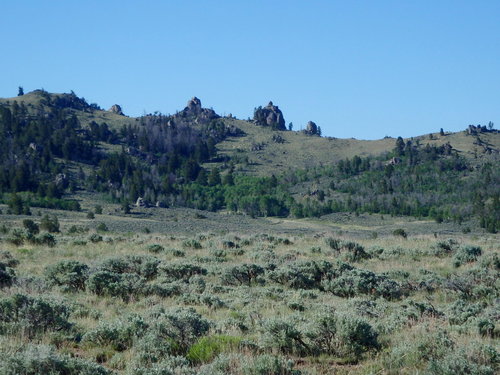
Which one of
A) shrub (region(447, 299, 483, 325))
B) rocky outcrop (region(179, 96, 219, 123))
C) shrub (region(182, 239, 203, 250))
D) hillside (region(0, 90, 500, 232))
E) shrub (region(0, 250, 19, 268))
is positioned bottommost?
shrub (region(447, 299, 483, 325))

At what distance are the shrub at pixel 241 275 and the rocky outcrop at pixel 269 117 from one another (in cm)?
12574

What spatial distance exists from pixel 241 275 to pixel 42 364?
905 cm

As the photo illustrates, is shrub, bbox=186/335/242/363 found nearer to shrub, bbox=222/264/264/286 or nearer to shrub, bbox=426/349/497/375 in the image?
shrub, bbox=426/349/497/375

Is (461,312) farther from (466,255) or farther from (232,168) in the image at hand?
(232,168)

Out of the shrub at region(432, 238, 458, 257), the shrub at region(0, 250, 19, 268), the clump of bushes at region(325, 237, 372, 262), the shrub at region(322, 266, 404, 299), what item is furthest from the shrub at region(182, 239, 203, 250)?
the shrub at region(322, 266, 404, 299)

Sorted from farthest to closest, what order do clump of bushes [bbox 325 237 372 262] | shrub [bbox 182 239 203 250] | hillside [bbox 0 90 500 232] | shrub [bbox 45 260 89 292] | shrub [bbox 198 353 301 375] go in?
hillside [bbox 0 90 500 232] → shrub [bbox 182 239 203 250] → clump of bushes [bbox 325 237 372 262] → shrub [bbox 45 260 89 292] → shrub [bbox 198 353 301 375]

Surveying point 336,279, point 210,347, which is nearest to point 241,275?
point 336,279

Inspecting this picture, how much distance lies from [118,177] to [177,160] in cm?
1772

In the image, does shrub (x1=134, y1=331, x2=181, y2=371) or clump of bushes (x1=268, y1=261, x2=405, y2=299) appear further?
clump of bushes (x1=268, y1=261, x2=405, y2=299)

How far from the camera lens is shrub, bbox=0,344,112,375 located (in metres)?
5.66

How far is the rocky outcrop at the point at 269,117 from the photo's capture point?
142 meters

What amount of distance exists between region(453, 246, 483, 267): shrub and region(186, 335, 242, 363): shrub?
494 inches

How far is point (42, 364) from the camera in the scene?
5.85 metres

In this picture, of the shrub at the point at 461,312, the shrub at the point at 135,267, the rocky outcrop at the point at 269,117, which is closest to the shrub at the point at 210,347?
the shrub at the point at 461,312
